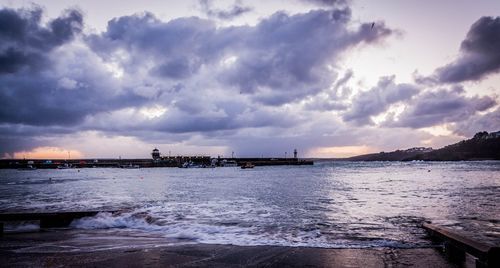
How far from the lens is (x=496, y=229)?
14.4 meters

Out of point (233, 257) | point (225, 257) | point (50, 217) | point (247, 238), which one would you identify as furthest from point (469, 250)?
point (50, 217)

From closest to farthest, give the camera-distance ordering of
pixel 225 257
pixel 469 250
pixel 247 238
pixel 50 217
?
pixel 469 250 < pixel 225 257 < pixel 247 238 < pixel 50 217

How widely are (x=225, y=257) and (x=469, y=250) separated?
570 cm

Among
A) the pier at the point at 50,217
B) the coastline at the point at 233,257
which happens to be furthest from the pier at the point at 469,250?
the pier at the point at 50,217

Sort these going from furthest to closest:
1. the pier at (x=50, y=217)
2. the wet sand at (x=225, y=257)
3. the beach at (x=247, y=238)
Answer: the pier at (x=50, y=217) < the beach at (x=247, y=238) < the wet sand at (x=225, y=257)

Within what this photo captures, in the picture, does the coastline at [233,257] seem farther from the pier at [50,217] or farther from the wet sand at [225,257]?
the pier at [50,217]

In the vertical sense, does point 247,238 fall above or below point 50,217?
below

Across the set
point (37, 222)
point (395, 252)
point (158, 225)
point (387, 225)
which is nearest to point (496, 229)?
point (387, 225)

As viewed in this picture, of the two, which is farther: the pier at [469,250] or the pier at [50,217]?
the pier at [50,217]

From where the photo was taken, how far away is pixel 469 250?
7.12 m

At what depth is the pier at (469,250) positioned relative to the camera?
6.08m

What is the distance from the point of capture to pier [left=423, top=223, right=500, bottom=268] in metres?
6.08

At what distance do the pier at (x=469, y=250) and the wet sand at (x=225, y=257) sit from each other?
344 mm

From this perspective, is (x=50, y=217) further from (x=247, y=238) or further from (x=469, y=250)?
(x=469, y=250)
